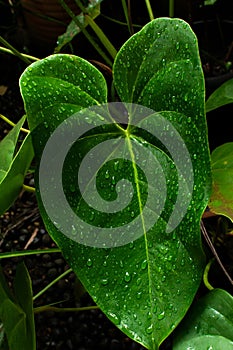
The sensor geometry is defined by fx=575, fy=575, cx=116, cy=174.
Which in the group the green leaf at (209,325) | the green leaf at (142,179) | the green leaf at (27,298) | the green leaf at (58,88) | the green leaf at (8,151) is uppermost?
the green leaf at (58,88)

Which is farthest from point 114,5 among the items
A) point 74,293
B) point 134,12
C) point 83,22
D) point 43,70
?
point 43,70

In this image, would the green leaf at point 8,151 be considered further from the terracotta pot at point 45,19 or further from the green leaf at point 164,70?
the terracotta pot at point 45,19

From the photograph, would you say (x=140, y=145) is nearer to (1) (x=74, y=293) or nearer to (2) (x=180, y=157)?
(2) (x=180, y=157)

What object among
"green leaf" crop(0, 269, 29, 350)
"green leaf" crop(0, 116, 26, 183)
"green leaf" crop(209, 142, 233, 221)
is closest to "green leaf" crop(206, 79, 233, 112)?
"green leaf" crop(209, 142, 233, 221)

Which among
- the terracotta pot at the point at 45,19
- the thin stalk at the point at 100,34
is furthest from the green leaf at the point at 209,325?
the terracotta pot at the point at 45,19

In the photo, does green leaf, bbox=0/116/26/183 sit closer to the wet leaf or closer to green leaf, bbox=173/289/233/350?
the wet leaf

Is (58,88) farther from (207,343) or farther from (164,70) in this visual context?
(207,343)
